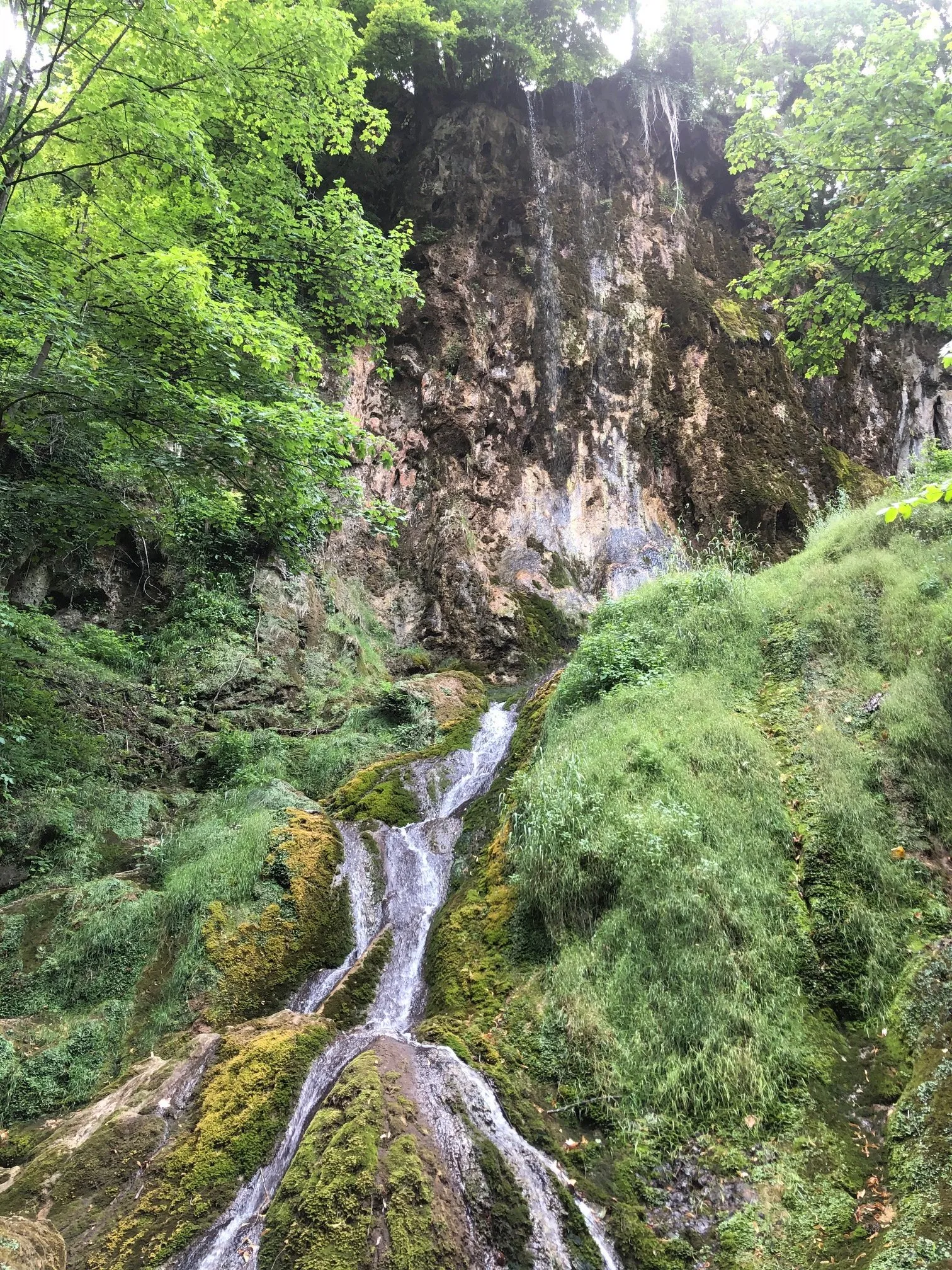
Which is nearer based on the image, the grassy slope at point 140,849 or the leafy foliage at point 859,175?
the grassy slope at point 140,849

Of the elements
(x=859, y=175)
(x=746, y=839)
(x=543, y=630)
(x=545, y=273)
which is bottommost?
(x=746, y=839)

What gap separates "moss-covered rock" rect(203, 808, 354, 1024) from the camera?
579 centimetres

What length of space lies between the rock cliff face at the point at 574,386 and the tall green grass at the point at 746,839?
9.02 m

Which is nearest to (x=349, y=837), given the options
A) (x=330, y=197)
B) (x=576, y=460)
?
(x=330, y=197)

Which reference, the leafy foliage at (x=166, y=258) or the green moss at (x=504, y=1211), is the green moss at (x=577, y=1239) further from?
the leafy foliage at (x=166, y=258)

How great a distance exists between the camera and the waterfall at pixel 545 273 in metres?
19.5

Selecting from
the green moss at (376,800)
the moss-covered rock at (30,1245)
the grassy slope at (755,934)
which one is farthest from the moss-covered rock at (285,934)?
the moss-covered rock at (30,1245)

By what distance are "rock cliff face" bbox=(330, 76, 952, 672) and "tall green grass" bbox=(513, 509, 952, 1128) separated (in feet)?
29.6

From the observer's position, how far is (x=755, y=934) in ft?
14.9

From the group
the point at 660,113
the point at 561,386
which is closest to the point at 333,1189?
the point at 561,386

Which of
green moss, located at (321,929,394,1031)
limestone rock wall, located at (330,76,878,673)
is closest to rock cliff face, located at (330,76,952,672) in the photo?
limestone rock wall, located at (330,76,878,673)

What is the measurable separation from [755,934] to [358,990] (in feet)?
11.5

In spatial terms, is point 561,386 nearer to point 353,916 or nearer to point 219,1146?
point 353,916

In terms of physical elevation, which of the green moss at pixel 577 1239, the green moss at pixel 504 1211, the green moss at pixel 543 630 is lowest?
the green moss at pixel 577 1239
